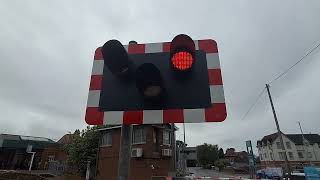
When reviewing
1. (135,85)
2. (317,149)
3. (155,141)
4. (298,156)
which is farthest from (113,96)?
(317,149)

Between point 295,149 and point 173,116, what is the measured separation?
73.1 meters

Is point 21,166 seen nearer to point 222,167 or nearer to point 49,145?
point 49,145

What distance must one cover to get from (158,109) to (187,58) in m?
0.64

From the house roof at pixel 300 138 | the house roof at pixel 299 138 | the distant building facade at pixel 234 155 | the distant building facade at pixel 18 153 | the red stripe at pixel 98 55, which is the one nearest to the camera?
the red stripe at pixel 98 55

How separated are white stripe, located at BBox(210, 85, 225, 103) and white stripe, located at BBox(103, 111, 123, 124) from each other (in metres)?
1.00

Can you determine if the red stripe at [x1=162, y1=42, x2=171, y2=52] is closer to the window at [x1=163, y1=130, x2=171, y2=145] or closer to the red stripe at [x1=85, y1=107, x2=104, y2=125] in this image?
the red stripe at [x1=85, y1=107, x2=104, y2=125]

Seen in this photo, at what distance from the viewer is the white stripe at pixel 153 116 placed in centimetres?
263

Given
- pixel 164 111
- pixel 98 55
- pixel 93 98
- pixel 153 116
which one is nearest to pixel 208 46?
pixel 164 111

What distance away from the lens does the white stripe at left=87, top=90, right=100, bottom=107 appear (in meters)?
2.81

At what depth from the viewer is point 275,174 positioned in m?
34.1

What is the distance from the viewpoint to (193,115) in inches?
104

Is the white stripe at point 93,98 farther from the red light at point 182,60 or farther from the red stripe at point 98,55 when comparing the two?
the red light at point 182,60

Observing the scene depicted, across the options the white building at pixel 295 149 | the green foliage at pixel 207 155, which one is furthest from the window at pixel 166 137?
the green foliage at pixel 207 155

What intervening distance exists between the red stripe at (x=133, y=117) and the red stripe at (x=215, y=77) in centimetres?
86
